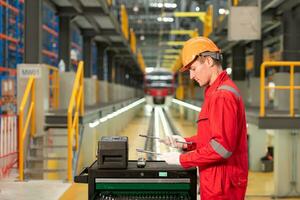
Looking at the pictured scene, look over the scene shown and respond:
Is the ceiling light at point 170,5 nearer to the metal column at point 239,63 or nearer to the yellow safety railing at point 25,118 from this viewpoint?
the metal column at point 239,63

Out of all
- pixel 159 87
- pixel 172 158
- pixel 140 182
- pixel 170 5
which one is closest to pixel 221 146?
pixel 172 158

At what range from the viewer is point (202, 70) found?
2891 mm

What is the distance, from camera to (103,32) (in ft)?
58.4

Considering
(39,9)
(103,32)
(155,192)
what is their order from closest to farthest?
(155,192) < (39,9) < (103,32)

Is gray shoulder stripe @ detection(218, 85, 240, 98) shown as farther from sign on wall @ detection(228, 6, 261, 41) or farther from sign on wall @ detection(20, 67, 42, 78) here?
sign on wall @ detection(228, 6, 261, 41)

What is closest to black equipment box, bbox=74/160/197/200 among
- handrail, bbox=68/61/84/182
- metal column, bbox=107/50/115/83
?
handrail, bbox=68/61/84/182

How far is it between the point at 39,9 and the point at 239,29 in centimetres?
372

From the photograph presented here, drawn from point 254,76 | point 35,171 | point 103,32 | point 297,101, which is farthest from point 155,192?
point 103,32

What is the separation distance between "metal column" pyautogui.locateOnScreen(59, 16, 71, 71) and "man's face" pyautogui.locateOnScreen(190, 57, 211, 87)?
1065 cm

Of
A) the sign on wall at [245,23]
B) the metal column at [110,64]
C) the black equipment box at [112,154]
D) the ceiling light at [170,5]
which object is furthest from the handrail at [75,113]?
the metal column at [110,64]

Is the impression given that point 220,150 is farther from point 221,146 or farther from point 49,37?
point 49,37

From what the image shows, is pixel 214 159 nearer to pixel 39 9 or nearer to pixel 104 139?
pixel 104 139

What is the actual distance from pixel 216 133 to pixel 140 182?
0.60 meters

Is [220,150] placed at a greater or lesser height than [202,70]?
lesser
